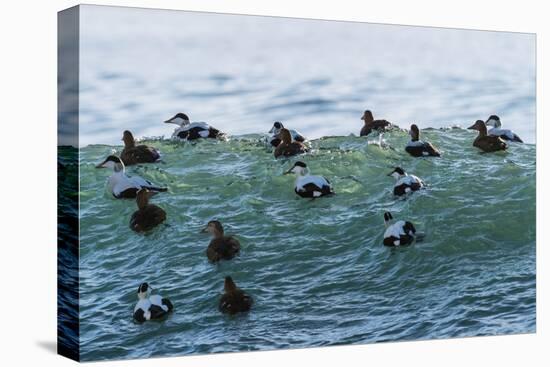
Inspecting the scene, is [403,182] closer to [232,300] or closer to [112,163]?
[232,300]

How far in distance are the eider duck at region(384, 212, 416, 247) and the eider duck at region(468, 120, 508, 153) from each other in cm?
137

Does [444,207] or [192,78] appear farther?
[444,207]

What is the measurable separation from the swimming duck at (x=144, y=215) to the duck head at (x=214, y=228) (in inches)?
20.0

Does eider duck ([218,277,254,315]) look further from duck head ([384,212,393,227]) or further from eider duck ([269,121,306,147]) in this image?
duck head ([384,212,393,227])

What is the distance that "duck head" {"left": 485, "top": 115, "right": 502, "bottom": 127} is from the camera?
13430 millimetres

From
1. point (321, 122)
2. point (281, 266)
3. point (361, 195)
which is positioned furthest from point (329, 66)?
point (281, 266)

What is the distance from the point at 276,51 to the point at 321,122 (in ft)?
2.96

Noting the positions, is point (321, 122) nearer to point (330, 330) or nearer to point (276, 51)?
point (276, 51)

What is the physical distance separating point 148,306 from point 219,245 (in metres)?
0.97

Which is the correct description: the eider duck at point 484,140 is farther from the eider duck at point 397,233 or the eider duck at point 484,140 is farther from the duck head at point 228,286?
the duck head at point 228,286

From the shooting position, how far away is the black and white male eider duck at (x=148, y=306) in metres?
11.5

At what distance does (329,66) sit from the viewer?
41.3 feet

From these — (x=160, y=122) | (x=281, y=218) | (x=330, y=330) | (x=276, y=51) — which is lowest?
(x=330, y=330)

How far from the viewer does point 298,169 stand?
12422 mm
